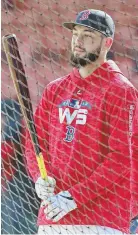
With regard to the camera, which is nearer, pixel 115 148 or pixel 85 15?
pixel 115 148

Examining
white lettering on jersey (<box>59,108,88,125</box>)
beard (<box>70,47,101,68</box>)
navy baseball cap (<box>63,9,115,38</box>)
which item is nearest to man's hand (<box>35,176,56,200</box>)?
white lettering on jersey (<box>59,108,88,125</box>)

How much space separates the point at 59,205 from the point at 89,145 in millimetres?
213

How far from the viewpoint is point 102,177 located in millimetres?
1964

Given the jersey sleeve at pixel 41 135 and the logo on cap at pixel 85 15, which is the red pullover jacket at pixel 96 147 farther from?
the logo on cap at pixel 85 15

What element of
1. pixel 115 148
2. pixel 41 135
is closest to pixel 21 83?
pixel 41 135

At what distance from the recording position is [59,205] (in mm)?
1990

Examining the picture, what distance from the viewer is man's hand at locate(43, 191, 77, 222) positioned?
1.99m

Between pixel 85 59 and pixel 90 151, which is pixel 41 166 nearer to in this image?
pixel 90 151

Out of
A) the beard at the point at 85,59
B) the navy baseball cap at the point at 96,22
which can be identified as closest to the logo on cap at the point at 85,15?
the navy baseball cap at the point at 96,22

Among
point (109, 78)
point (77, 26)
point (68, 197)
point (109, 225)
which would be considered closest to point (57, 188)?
point (68, 197)

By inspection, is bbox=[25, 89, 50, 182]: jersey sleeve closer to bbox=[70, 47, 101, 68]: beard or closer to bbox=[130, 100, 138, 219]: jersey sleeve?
bbox=[70, 47, 101, 68]: beard

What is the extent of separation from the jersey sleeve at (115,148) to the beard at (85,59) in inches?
6.5

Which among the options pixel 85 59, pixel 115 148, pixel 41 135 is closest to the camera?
pixel 115 148

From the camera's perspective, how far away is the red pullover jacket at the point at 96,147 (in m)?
1.96
